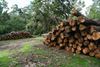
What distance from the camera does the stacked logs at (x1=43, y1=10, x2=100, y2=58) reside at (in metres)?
7.11

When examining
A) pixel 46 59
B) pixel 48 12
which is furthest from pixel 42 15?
pixel 46 59

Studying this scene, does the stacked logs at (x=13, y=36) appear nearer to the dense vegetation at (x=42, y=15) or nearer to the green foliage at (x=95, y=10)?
the dense vegetation at (x=42, y=15)

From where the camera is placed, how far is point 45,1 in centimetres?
1811

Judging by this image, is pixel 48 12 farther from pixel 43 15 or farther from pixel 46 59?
pixel 46 59

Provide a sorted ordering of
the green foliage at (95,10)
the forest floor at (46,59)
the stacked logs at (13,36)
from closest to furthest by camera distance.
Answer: the forest floor at (46,59), the stacked logs at (13,36), the green foliage at (95,10)

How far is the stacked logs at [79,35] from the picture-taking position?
7.11 m

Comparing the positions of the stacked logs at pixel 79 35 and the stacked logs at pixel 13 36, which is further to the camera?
the stacked logs at pixel 13 36

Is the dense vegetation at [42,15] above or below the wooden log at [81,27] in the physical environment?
above

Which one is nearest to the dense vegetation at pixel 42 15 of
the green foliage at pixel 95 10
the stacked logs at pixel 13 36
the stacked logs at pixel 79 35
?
the stacked logs at pixel 13 36

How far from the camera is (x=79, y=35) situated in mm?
7504

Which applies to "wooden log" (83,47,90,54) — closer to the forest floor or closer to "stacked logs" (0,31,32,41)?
the forest floor

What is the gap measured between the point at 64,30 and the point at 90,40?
108 cm

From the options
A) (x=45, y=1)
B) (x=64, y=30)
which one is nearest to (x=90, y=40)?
(x=64, y=30)

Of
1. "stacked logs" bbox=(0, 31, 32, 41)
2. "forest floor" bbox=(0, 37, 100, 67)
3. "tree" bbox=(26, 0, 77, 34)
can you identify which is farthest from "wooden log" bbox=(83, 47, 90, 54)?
"tree" bbox=(26, 0, 77, 34)
